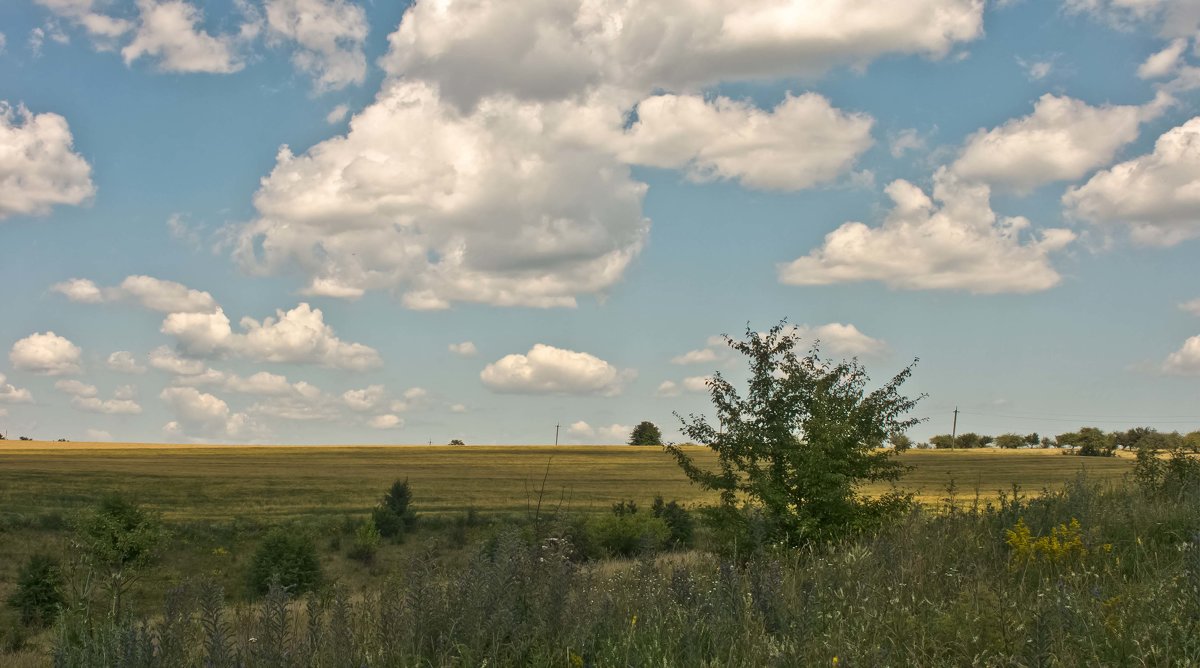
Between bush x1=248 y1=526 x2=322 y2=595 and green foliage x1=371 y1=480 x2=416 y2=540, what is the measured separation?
13.0 metres

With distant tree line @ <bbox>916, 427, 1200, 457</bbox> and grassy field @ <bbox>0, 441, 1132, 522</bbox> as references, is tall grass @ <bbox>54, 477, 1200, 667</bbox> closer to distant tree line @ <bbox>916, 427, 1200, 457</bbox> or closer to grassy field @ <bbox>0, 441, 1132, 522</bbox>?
grassy field @ <bbox>0, 441, 1132, 522</bbox>

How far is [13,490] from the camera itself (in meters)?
73.0

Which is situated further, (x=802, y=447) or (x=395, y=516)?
(x=395, y=516)

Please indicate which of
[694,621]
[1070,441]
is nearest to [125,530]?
[694,621]

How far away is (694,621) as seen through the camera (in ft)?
17.3

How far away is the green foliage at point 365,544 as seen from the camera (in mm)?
54250

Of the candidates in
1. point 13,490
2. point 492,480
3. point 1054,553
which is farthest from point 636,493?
point 1054,553

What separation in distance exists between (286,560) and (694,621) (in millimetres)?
42108

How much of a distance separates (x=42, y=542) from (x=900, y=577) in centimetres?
6095

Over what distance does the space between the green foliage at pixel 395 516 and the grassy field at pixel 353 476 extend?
4.50 metres

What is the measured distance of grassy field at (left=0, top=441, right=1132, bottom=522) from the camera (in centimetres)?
7031

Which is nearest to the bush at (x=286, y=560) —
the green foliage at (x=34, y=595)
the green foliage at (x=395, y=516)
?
the green foliage at (x=34, y=595)

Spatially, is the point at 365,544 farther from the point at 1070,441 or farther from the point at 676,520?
the point at 1070,441

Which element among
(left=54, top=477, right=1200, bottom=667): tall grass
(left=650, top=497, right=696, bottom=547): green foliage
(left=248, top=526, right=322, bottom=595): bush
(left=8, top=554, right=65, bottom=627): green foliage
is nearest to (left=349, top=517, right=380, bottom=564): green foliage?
(left=248, top=526, right=322, bottom=595): bush
